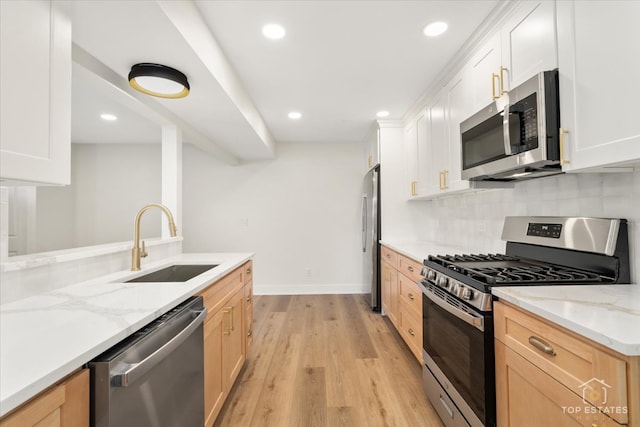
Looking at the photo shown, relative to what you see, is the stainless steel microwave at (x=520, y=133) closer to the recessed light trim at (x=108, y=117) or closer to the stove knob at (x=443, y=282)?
the stove knob at (x=443, y=282)

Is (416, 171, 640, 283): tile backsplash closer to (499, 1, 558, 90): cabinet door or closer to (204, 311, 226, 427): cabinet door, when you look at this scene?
(499, 1, 558, 90): cabinet door

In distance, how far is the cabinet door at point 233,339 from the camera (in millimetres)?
1771

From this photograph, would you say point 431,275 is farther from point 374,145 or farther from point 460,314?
point 374,145

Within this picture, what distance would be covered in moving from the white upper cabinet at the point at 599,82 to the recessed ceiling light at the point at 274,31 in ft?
4.70

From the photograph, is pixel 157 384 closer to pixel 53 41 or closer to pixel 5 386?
pixel 5 386

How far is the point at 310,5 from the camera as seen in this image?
5.33ft

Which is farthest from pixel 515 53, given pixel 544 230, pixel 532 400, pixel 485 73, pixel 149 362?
pixel 149 362

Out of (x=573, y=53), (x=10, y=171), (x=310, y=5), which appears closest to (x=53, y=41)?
(x=10, y=171)

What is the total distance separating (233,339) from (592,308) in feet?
6.10

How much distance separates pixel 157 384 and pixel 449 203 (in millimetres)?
2776

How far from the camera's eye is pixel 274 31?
6.03 feet

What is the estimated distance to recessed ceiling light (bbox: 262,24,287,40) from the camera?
5.89 ft

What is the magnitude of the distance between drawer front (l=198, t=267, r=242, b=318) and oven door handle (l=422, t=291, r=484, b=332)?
125 centimetres

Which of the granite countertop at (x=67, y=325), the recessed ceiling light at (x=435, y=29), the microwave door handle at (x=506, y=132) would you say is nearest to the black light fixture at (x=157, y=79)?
the granite countertop at (x=67, y=325)
